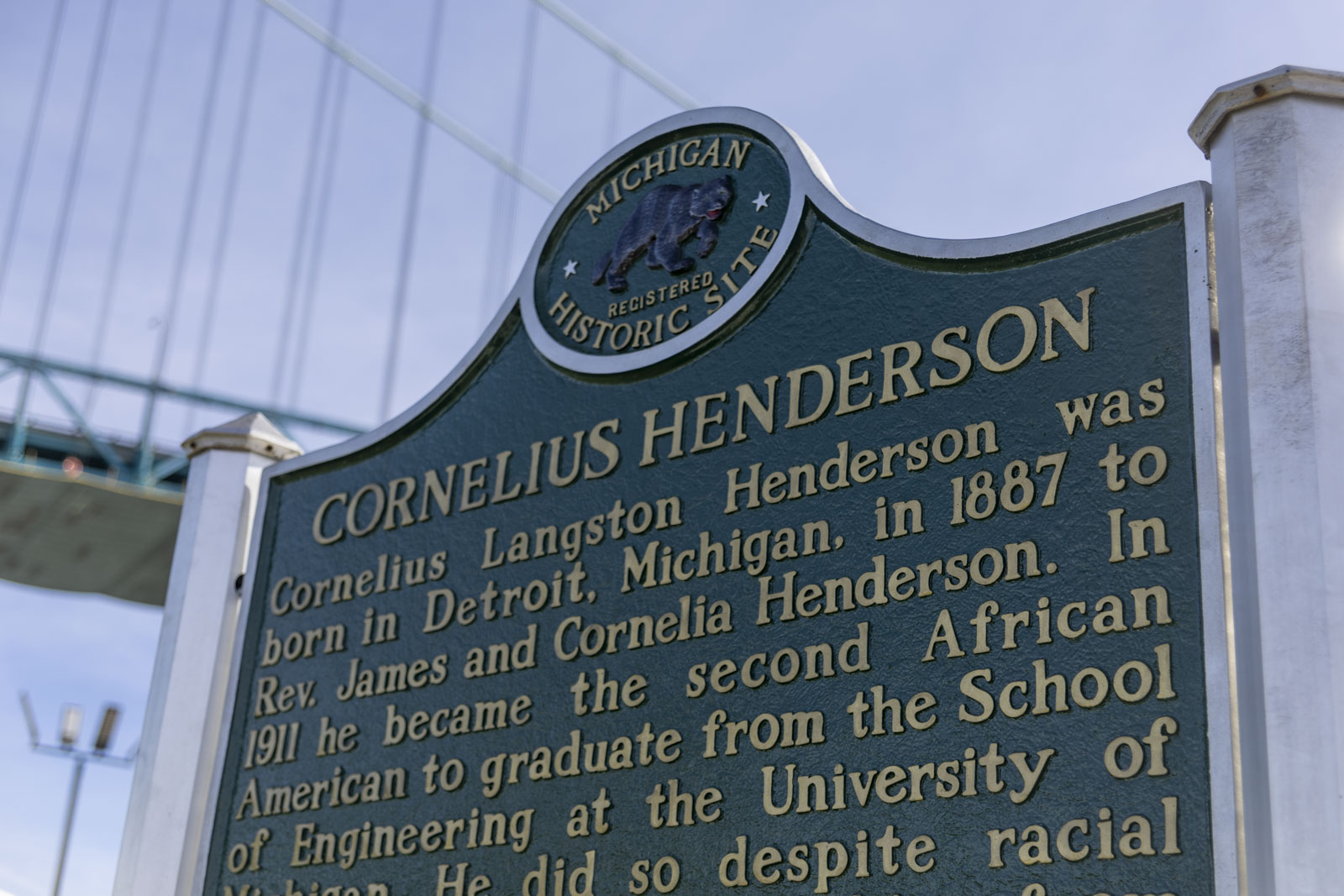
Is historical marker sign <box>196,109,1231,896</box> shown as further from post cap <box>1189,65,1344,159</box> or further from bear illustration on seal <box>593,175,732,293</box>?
post cap <box>1189,65,1344,159</box>

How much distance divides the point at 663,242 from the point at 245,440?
8.18 feet

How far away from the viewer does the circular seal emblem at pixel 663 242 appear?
5801 millimetres

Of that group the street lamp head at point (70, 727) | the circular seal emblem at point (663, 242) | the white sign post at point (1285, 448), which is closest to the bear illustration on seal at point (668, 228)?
the circular seal emblem at point (663, 242)

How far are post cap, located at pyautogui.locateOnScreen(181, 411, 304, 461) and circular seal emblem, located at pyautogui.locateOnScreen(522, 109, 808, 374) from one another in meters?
1.67

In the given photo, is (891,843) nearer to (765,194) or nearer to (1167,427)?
(1167,427)

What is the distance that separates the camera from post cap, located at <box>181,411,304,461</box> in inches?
291

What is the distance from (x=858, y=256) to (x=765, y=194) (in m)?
0.56

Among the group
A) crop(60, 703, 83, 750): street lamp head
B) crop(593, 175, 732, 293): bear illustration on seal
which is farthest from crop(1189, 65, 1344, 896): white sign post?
crop(60, 703, 83, 750): street lamp head

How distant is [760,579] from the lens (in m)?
5.19

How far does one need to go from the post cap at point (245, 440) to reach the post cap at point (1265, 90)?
4421mm

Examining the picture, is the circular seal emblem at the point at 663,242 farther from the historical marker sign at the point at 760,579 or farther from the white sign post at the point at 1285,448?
the white sign post at the point at 1285,448

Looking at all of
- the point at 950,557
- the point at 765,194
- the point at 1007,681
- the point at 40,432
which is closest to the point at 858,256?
the point at 765,194

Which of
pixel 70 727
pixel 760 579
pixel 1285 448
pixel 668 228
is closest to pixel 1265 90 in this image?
pixel 1285 448

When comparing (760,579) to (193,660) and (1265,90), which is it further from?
(193,660)
